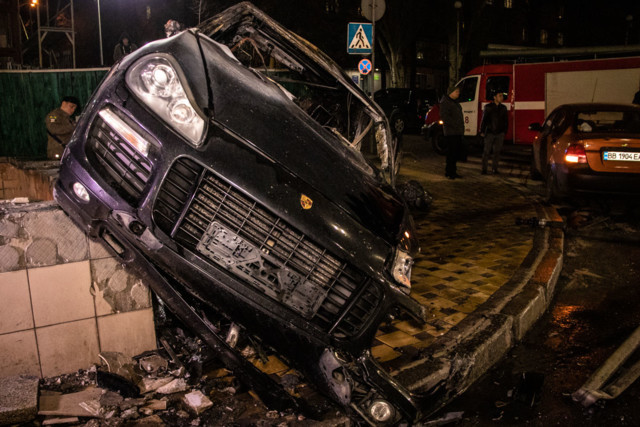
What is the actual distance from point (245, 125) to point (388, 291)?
1.21 m

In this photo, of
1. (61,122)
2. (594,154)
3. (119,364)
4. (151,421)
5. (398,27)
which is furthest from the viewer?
(398,27)

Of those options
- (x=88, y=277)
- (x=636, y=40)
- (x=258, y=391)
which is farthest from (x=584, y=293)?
(x=636, y=40)

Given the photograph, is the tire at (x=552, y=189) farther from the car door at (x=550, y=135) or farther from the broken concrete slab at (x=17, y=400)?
the broken concrete slab at (x=17, y=400)

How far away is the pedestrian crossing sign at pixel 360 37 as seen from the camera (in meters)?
9.74

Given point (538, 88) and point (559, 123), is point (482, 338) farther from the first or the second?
point (538, 88)

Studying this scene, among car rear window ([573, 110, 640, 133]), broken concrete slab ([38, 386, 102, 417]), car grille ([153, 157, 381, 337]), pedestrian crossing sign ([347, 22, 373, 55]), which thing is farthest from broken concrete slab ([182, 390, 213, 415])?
pedestrian crossing sign ([347, 22, 373, 55])

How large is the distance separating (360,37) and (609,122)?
15.2 feet

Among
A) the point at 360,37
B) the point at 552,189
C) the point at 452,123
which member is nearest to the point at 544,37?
the point at 452,123

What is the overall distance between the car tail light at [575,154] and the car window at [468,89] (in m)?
9.10

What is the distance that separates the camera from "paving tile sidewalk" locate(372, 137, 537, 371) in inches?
157

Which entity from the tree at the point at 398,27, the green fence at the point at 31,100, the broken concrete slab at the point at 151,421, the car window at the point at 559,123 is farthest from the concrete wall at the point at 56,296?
the tree at the point at 398,27

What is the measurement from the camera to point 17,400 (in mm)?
2736

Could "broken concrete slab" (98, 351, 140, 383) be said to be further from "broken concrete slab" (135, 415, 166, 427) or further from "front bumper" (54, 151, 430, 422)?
"front bumper" (54, 151, 430, 422)

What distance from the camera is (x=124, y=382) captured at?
3.06 meters
